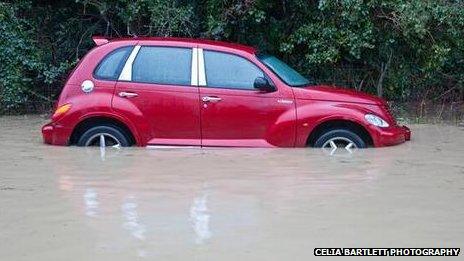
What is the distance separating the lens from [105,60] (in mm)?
8664

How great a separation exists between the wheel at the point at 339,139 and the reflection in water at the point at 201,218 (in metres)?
2.39

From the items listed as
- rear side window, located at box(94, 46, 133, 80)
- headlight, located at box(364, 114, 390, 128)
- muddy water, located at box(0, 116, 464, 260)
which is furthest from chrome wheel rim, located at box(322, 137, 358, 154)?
rear side window, located at box(94, 46, 133, 80)

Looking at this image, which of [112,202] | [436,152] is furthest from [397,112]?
[112,202]

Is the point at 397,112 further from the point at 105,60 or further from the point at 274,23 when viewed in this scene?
the point at 105,60

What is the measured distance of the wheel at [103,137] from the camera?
855cm

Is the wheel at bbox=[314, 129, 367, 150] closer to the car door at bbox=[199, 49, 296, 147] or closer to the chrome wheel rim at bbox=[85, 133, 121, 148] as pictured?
the car door at bbox=[199, 49, 296, 147]

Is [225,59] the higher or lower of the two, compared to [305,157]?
higher

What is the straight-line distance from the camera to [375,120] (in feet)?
27.6

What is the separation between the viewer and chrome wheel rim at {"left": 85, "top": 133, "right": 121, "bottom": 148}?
8.56 m

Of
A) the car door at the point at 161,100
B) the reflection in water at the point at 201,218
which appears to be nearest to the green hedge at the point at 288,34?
the car door at the point at 161,100

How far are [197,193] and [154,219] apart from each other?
0.93 meters

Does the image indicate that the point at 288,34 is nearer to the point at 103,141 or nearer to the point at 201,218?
the point at 103,141

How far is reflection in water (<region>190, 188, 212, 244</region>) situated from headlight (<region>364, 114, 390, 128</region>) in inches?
108

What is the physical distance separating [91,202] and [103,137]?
251cm
